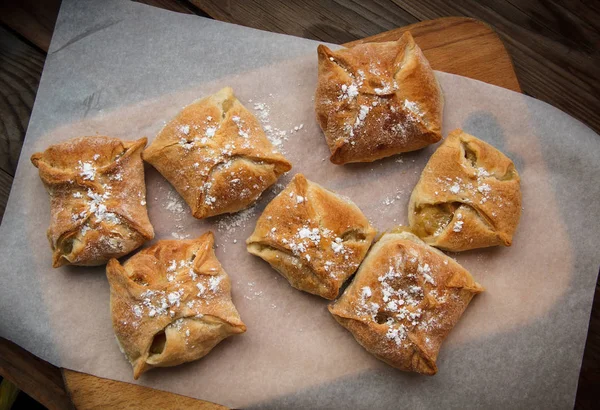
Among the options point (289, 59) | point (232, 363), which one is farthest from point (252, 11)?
point (232, 363)

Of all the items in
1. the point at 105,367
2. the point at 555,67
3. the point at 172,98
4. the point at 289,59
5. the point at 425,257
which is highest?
the point at 555,67

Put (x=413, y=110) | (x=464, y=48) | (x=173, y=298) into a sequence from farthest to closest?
(x=464, y=48), (x=413, y=110), (x=173, y=298)

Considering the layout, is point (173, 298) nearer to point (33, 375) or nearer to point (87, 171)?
point (87, 171)

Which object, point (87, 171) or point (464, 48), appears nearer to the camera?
point (87, 171)

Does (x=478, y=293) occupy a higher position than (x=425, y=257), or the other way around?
(x=425, y=257)

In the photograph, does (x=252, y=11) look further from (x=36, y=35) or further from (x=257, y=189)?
(x=36, y=35)

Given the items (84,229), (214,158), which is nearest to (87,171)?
(84,229)

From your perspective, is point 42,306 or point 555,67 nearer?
point 42,306
